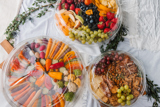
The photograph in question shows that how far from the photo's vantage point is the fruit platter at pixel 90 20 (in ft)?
3.67

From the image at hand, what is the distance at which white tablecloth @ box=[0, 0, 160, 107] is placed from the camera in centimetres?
110

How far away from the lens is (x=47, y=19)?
4.45ft

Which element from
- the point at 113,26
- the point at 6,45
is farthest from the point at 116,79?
the point at 6,45

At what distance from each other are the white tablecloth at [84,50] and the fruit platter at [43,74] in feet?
0.34

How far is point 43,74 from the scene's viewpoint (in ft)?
3.61

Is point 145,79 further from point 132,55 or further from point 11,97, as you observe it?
point 11,97

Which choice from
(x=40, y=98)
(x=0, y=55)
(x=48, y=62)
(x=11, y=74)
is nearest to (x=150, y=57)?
(x=48, y=62)

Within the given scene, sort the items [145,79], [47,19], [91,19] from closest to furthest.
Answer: [145,79] → [91,19] → [47,19]

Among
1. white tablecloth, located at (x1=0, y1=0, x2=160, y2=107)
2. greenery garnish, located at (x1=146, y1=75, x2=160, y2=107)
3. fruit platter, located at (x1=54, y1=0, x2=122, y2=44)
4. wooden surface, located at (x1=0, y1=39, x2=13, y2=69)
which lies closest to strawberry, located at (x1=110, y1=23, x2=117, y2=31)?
fruit platter, located at (x1=54, y1=0, x2=122, y2=44)

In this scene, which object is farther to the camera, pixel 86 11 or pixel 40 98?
pixel 86 11

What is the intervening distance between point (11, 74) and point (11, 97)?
19 cm

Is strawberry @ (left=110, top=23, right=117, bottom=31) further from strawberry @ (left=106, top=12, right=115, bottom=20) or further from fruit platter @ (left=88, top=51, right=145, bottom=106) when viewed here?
fruit platter @ (left=88, top=51, right=145, bottom=106)

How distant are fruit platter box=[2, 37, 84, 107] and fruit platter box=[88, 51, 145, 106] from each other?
138mm

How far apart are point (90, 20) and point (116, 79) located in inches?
21.2
